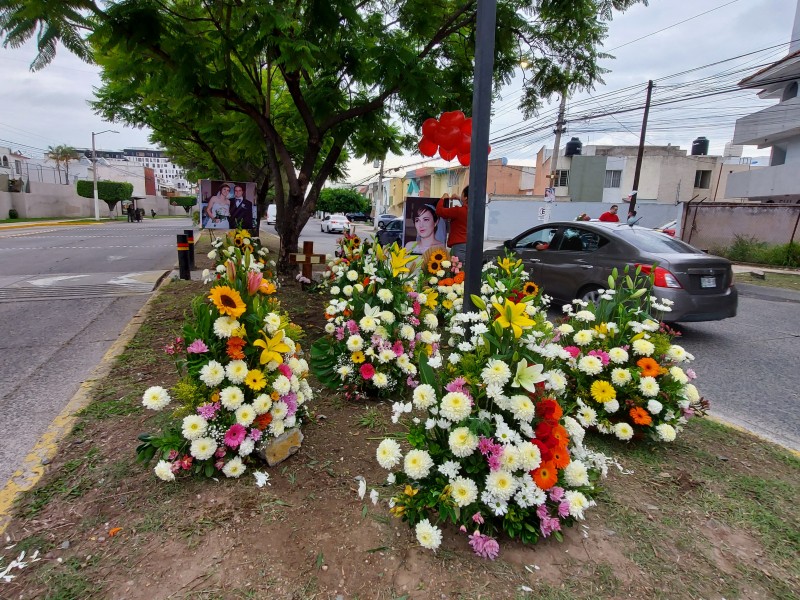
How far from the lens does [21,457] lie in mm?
2939

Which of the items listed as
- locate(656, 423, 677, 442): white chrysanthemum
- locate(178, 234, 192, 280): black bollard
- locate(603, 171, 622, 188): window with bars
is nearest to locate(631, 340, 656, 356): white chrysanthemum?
locate(656, 423, 677, 442): white chrysanthemum

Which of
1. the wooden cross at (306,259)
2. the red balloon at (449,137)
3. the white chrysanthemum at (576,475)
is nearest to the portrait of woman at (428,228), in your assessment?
the wooden cross at (306,259)

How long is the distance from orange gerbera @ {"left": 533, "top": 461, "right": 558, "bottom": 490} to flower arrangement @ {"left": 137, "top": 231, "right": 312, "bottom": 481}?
135 centimetres

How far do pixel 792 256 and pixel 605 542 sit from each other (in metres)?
18.1

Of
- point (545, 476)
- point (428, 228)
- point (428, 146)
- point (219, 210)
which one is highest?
point (428, 146)

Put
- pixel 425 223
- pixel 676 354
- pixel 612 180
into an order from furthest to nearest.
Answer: pixel 612 180, pixel 425 223, pixel 676 354

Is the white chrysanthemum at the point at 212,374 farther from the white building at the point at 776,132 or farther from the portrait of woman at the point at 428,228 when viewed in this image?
the white building at the point at 776,132

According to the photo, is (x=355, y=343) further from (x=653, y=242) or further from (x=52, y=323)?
(x=52, y=323)

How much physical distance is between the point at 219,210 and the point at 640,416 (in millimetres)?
9728

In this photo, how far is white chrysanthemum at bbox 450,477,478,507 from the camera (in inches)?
76.9

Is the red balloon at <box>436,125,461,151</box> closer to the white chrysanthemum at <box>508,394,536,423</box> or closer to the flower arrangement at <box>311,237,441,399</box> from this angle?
the flower arrangement at <box>311,237,441,399</box>

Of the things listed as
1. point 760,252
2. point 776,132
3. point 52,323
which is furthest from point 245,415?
point 776,132

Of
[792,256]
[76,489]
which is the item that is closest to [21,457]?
[76,489]

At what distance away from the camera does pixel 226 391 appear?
245 centimetres
